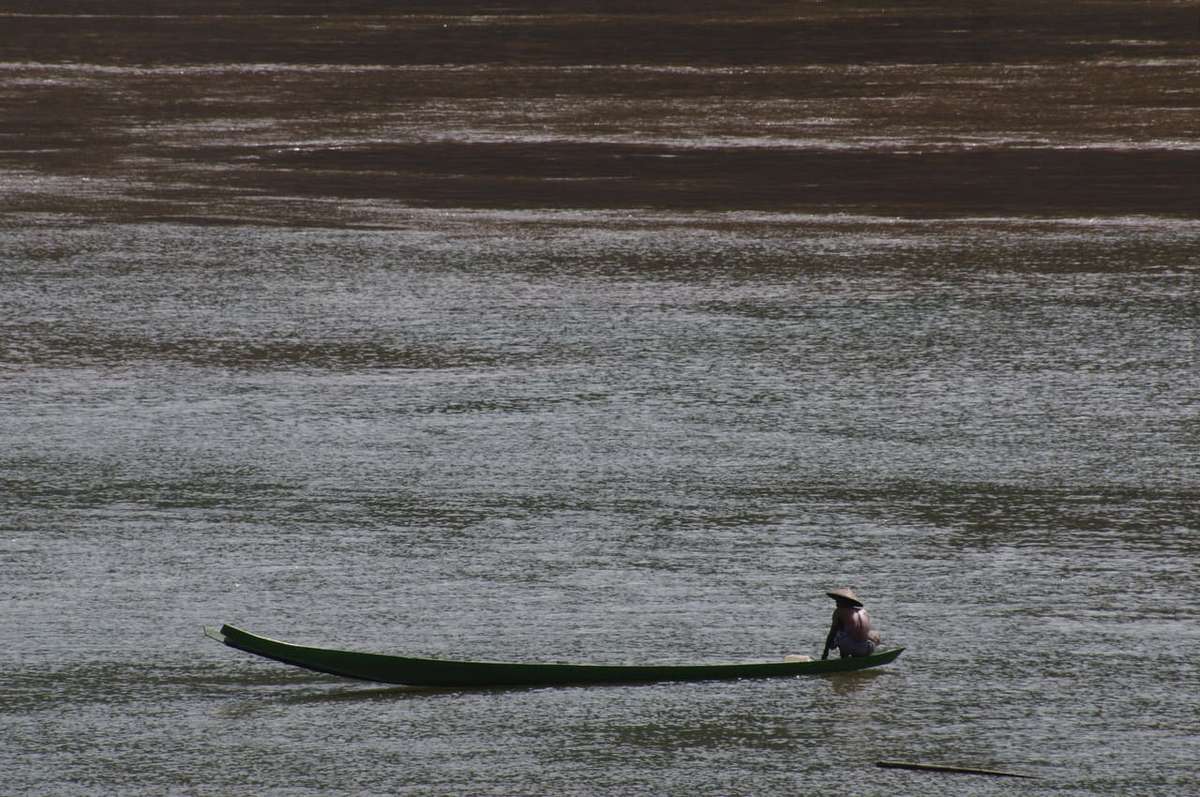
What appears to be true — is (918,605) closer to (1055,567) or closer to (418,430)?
(1055,567)

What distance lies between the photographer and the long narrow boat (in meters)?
21.8

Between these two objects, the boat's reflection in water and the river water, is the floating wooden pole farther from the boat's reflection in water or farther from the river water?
the boat's reflection in water

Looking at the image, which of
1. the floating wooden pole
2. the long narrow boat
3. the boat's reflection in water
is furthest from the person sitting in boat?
the floating wooden pole

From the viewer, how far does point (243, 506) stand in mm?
29500

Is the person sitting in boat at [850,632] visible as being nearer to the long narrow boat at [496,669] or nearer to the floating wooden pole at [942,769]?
the long narrow boat at [496,669]

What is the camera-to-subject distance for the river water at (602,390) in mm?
21641

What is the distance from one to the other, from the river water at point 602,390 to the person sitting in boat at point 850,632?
0.39 m

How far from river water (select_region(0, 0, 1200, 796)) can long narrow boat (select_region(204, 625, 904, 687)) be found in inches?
8.4

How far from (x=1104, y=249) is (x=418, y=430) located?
18.2m

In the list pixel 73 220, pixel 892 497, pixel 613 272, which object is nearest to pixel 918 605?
pixel 892 497

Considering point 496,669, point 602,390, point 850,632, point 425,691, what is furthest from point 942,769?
point 602,390

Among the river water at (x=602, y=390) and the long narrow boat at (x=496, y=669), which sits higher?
the river water at (x=602, y=390)

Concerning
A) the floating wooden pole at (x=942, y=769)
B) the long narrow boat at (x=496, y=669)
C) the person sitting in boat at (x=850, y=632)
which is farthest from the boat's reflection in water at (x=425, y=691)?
the floating wooden pole at (x=942, y=769)

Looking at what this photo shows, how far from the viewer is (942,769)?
2014 centimetres
